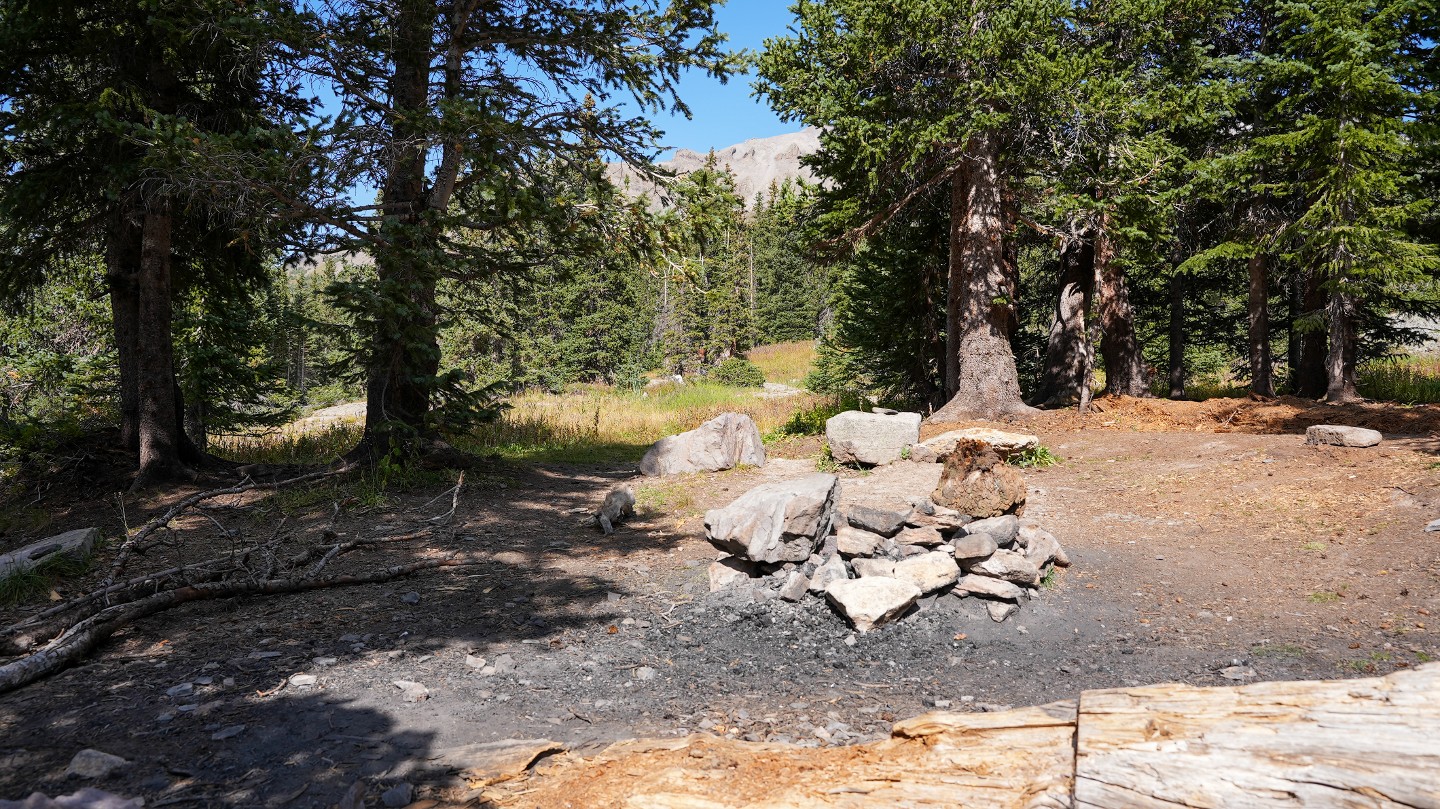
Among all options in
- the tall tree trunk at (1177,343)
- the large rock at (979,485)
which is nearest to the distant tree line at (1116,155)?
the tall tree trunk at (1177,343)

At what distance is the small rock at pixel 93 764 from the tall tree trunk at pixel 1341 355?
1645 cm

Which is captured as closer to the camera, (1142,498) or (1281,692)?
(1281,692)

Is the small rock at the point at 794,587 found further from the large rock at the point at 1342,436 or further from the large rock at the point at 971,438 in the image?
the large rock at the point at 1342,436

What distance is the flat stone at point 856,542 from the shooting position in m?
6.16

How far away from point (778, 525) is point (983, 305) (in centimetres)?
853

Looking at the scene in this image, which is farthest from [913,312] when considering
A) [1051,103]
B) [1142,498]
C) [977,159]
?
[1142,498]

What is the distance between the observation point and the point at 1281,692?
2.79 metres

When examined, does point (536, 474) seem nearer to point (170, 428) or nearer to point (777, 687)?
point (170, 428)

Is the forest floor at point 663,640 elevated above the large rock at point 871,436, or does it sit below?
below

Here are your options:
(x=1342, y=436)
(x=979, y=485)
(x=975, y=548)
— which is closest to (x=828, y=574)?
(x=975, y=548)

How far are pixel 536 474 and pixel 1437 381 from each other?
59.9 ft

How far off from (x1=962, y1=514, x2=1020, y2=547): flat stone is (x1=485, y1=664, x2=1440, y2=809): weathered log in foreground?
9.78ft

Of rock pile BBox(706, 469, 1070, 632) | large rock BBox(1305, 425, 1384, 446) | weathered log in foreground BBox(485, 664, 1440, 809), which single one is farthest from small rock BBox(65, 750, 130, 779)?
large rock BBox(1305, 425, 1384, 446)

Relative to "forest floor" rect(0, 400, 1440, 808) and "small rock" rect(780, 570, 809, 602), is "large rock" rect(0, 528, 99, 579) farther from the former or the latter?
"small rock" rect(780, 570, 809, 602)
